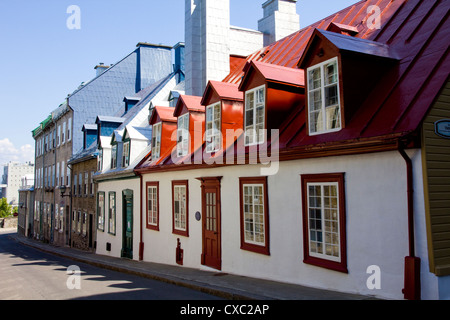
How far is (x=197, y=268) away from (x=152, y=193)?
187 inches

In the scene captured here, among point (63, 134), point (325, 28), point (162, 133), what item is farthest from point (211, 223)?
point (63, 134)

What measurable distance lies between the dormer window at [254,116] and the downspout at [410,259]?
4430 millimetres

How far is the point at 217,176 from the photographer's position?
1240cm

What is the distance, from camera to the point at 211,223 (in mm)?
12828

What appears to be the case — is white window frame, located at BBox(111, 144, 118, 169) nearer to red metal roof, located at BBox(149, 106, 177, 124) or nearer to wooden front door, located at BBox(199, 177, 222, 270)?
red metal roof, located at BBox(149, 106, 177, 124)

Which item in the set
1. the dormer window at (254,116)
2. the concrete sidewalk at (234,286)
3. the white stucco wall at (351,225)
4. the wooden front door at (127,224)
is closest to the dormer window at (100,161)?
the wooden front door at (127,224)

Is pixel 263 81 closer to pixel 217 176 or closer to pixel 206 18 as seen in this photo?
pixel 217 176

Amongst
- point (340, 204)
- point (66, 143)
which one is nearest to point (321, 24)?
point (340, 204)

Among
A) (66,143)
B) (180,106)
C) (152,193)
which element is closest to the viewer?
(180,106)

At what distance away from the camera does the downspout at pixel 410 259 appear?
Answer: 670cm

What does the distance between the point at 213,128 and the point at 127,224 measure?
851 cm

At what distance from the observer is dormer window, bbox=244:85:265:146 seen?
1089 cm

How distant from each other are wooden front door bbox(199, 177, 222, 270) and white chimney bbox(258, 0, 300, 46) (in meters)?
11.2

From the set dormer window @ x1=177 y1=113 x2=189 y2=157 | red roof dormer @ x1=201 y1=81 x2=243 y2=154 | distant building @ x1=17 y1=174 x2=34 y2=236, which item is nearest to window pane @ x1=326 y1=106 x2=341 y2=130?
red roof dormer @ x1=201 y1=81 x2=243 y2=154
